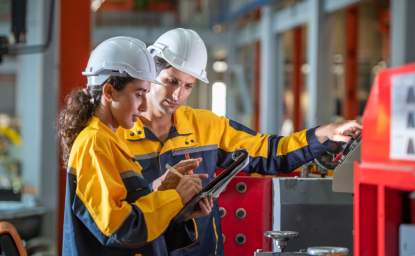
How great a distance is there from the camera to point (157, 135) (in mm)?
2197

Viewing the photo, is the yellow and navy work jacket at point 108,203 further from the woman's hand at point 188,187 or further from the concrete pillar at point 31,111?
the concrete pillar at point 31,111

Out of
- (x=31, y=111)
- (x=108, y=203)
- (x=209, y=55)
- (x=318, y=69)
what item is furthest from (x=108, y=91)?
(x=209, y=55)

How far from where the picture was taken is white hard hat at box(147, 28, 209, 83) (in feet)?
7.40

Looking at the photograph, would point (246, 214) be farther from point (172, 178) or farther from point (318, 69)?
point (318, 69)

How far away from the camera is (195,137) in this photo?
88.0 inches

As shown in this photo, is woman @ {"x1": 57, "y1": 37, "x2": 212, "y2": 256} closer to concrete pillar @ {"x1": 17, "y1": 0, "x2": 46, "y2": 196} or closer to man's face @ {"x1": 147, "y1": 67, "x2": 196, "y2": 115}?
man's face @ {"x1": 147, "y1": 67, "x2": 196, "y2": 115}

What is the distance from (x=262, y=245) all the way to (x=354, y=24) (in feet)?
23.8

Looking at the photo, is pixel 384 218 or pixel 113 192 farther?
pixel 113 192

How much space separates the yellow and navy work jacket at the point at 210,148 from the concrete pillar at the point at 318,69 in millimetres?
4432

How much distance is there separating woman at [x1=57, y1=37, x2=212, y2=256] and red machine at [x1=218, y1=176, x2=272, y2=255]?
67 cm

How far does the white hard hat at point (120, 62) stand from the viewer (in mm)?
1695

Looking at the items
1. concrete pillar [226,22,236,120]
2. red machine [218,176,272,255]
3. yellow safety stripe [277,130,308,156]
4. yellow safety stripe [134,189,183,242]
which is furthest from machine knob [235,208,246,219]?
concrete pillar [226,22,236,120]

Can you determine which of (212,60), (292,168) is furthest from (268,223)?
(212,60)

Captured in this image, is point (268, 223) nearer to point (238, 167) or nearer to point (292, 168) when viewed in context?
point (292, 168)
